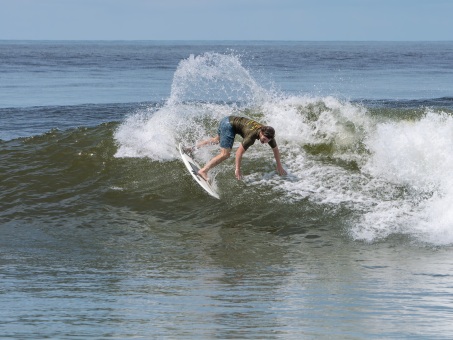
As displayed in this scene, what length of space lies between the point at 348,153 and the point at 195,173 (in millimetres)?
3320

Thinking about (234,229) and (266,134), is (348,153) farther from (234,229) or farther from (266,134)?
(234,229)

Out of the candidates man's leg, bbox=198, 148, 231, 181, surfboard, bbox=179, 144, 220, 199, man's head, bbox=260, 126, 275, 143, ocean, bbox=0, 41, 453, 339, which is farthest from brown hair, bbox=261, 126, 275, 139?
surfboard, bbox=179, 144, 220, 199

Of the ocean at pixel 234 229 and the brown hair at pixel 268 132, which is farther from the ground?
the brown hair at pixel 268 132

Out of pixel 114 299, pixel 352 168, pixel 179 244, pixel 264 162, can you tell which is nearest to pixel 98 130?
pixel 264 162

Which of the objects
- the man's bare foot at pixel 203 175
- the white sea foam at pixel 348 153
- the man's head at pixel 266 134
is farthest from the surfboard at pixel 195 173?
the man's head at pixel 266 134

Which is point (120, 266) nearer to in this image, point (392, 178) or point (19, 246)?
point (19, 246)

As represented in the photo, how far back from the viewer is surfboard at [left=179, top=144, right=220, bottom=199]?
13641mm

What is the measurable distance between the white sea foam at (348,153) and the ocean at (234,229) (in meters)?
0.04

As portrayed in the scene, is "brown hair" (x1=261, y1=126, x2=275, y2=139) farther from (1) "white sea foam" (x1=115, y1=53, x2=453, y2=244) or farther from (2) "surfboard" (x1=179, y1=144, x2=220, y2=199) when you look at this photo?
(2) "surfboard" (x1=179, y1=144, x2=220, y2=199)

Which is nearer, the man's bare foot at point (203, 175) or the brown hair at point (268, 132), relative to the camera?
the brown hair at point (268, 132)

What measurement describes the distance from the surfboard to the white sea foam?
0.76 m

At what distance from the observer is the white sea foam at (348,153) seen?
39.7 ft

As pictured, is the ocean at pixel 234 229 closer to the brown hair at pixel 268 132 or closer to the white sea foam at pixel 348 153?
the white sea foam at pixel 348 153

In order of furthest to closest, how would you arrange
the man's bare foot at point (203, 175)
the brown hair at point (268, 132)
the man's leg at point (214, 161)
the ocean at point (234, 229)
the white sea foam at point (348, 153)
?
the man's bare foot at point (203, 175) → the man's leg at point (214, 161) → the brown hair at point (268, 132) → the white sea foam at point (348, 153) → the ocean at point (234, 229)
